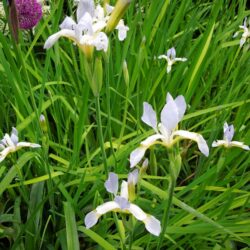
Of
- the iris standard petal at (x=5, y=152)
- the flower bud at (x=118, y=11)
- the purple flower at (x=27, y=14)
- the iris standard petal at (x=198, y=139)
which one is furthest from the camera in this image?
the purple flower at (x=27, y=14)

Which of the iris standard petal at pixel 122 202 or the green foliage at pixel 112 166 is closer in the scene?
the iris standard petal at pixel 122 202

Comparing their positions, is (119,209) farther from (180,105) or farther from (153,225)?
(180,105)

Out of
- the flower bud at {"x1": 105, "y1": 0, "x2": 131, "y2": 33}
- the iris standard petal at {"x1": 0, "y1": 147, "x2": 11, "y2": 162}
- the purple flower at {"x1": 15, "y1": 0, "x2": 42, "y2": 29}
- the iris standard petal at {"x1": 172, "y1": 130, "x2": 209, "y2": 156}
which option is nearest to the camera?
the iris standard petal at {"x1": 172, "y1": 130, "x2": 209, "y2": 156}

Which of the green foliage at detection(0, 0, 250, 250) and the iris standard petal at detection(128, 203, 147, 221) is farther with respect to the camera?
the green foliage at detection(0, 0, 250, 250)

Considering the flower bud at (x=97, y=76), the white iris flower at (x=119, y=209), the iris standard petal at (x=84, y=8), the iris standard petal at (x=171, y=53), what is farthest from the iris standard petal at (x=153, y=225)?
the iris standard petal at (x=171, y=53)

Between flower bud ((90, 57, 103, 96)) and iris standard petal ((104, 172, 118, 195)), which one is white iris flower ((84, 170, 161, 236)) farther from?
flower bud ((90, 57, 103, 96))

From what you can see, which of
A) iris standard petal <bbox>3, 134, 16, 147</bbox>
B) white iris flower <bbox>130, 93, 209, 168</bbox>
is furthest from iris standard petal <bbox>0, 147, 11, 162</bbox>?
white iris flower <bbox>130, 93, 209, 168</bbox>

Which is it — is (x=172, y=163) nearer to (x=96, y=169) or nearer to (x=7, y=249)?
(x=96, y=169)

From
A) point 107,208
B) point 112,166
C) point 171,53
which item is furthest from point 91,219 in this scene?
point 171,53

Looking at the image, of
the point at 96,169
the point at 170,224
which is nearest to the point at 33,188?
the point at 96,169

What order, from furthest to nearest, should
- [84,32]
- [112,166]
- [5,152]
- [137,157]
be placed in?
1. [112,166]
2. [5,152]
3. [84,32]
4. [137,157]

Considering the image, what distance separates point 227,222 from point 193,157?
1.37ft

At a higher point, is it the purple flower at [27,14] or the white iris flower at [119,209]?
the purple flower at [27,14]

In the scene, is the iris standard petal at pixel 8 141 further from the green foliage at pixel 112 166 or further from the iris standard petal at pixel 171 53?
the iris standard petal at pixel 171 53
